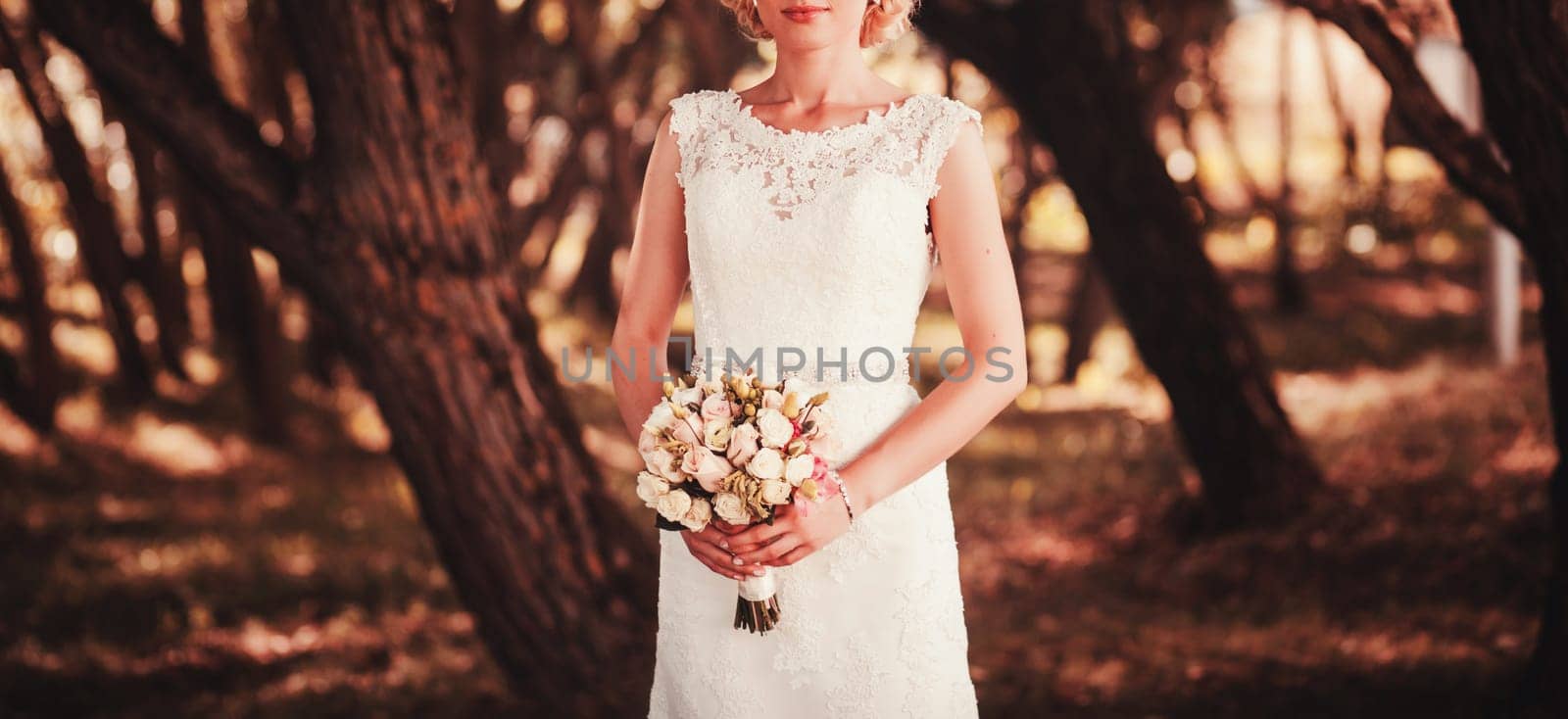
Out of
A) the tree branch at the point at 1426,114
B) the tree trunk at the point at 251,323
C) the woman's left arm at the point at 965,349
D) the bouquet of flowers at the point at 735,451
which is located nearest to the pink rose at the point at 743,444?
the bouquet of flowers at the point at 735,451

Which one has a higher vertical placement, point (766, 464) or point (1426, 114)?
point (1426, 114)

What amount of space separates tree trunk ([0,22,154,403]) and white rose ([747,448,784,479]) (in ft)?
25.2

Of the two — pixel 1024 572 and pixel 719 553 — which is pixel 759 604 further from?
pixel 1024 572

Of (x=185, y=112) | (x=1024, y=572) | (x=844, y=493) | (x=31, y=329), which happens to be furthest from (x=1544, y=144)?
(x=31, y=329)

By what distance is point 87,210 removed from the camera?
10.5m

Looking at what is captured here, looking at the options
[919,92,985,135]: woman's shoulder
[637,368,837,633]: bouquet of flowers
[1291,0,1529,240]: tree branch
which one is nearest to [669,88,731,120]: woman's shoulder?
[919,92,985,135]: woman's shoulder

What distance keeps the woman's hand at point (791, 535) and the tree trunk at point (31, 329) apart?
897 cm

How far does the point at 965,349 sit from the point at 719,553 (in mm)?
600

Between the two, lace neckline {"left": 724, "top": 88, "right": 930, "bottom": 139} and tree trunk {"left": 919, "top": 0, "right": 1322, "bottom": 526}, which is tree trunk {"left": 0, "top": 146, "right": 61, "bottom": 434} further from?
lace neckline {"left": 724, "top": 88, "right": 930, "bottom": 139}

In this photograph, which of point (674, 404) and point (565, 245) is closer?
point (674, 404)

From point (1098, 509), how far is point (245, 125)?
6400mm

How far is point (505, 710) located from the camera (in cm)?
545

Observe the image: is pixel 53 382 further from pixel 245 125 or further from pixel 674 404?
pixel 674 404

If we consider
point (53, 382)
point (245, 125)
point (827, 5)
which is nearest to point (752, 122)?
point (827, 5)
